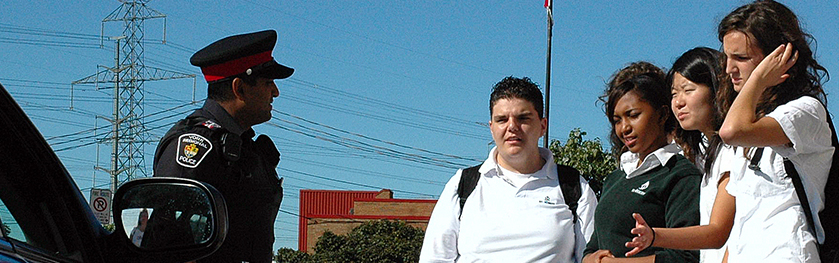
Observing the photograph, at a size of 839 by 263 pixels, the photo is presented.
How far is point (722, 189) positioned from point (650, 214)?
502 mm

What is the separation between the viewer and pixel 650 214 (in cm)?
394

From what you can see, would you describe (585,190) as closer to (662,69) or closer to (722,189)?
(662,69)

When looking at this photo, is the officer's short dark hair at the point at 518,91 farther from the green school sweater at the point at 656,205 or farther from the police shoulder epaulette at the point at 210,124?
the police shoulder epaulette at the point at 210,124

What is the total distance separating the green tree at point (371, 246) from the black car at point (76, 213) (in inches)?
1771

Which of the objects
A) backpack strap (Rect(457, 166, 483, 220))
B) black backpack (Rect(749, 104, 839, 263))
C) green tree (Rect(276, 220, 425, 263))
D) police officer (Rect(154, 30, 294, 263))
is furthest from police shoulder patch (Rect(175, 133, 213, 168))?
green tree (Rect(276, 220, 425, 263))

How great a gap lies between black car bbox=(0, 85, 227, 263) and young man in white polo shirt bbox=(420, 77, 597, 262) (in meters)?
2.49

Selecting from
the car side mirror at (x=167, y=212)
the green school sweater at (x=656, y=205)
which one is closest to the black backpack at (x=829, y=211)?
the green school sweater at (x=656, y=205)

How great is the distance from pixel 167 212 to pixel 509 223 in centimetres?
260

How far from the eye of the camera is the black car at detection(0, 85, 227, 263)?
2045mm

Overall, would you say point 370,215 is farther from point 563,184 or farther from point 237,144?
point 237,144

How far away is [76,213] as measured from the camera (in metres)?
2.25

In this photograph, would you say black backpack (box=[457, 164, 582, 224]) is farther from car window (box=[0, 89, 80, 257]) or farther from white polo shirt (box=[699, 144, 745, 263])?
car window (box=[0, 89, 80, 257])

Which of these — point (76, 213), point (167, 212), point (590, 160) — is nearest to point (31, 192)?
point (76, 213)

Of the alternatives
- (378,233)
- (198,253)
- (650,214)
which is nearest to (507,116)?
(650,214)
